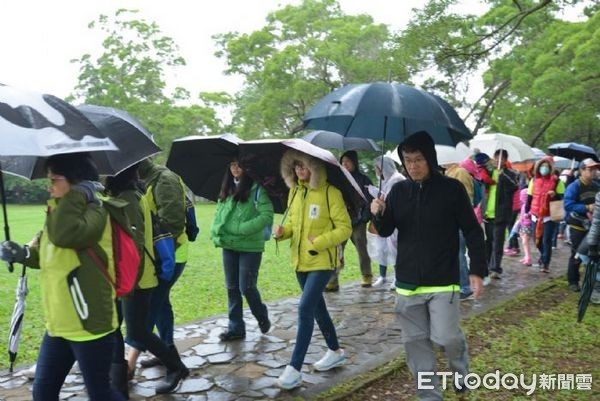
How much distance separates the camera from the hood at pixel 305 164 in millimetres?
4141

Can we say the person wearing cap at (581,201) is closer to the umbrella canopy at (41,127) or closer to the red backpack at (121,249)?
the red backpack at (121,249)

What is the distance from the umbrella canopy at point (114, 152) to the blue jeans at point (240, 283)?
6.12 feet

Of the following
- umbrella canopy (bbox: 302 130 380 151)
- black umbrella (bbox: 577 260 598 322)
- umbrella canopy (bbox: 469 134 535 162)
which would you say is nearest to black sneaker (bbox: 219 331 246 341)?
umbrella canopy (bbox: 302 130 380 151)

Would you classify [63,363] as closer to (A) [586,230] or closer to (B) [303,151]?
(B) [303,151]

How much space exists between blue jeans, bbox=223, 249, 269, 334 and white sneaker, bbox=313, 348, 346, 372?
89cm

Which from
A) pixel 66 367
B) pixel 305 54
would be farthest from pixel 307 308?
pixel 305 54

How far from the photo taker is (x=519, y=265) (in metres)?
9.90

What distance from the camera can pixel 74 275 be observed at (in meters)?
2.72

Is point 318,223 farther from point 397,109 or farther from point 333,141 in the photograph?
point 333,141

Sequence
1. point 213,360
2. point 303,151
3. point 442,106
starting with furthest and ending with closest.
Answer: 1. point 213,360
2. point 442,106
3. point 303,151

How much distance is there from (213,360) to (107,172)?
2201 mm

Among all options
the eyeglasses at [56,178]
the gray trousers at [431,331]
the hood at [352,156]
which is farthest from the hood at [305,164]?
the hood at [352,156]

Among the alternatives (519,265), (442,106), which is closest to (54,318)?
(442,106)

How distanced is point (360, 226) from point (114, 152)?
4.77 metres
